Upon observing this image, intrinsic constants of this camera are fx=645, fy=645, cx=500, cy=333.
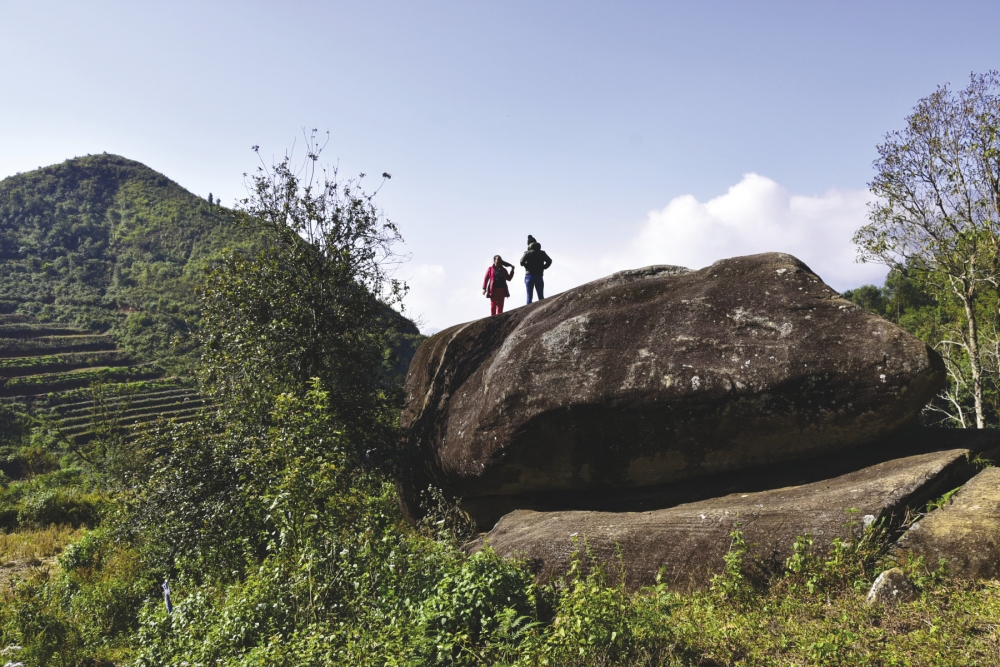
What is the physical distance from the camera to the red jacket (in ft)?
55.4

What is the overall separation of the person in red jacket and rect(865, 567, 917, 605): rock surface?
11.4 m

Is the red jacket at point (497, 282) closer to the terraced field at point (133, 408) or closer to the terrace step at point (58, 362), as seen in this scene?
the terraced field at point (133, 408)

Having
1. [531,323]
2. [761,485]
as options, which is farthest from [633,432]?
[531,323]

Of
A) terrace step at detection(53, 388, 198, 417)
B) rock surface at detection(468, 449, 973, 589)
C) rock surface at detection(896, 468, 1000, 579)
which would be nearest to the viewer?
rock surface at detection(896, 468, 1000, 579)

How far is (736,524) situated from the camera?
26.6ft

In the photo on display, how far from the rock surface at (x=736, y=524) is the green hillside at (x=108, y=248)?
73.1 m

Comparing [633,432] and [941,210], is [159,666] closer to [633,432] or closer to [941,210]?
[633,432]

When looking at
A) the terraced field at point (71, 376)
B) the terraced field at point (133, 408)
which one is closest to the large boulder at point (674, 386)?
the terraced field at point (133, 408)

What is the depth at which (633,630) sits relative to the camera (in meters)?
6.16

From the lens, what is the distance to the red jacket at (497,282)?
55.4 feet

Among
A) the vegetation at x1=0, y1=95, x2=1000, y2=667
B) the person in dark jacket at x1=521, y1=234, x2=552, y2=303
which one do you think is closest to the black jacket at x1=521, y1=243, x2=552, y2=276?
the person in dark jacket at x1=521, y1=234, x2=552, y2=303

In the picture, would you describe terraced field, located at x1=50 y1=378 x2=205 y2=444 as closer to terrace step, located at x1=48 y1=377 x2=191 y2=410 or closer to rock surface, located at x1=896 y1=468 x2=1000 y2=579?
terrace step, located at x1=48 y1=377 x2=191 y2=410

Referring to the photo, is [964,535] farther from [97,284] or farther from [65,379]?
[97,284]

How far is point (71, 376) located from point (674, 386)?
91.1m
